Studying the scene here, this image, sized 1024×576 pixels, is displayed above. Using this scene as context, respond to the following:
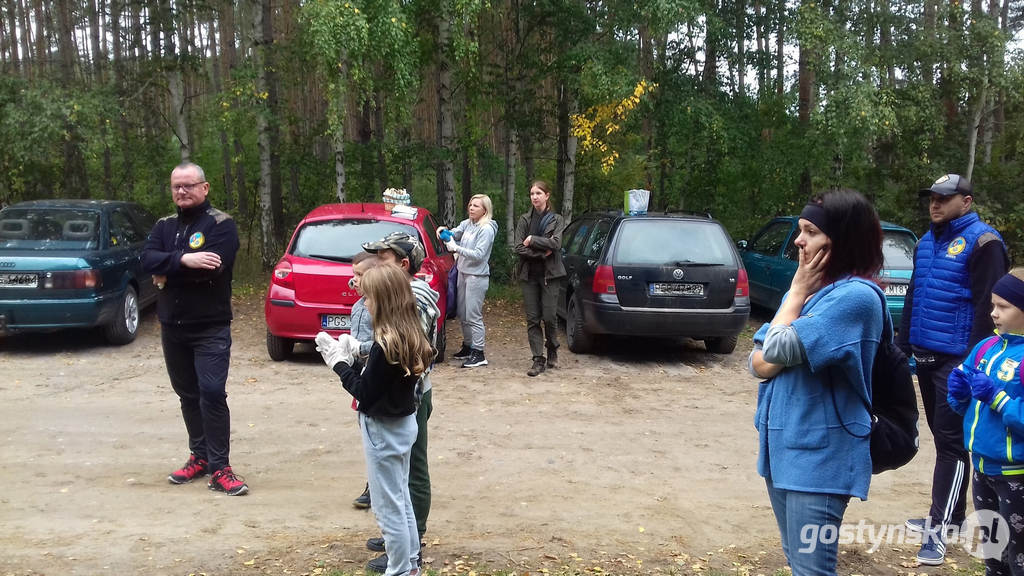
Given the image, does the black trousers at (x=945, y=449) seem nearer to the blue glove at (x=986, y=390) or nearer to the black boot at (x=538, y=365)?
the blue glove at (x=986, y=390)

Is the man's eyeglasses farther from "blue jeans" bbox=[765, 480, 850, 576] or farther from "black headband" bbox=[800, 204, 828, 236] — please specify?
"blue jeans" bbox=[765, 480, 850, 576]

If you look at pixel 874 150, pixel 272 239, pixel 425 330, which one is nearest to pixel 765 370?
pixel 425 330

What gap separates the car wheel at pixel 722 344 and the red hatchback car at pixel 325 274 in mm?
3495

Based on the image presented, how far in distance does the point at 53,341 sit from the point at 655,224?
754 centimetres

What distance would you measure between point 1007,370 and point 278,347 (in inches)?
300

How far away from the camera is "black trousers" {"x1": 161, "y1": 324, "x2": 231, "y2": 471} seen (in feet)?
17.4

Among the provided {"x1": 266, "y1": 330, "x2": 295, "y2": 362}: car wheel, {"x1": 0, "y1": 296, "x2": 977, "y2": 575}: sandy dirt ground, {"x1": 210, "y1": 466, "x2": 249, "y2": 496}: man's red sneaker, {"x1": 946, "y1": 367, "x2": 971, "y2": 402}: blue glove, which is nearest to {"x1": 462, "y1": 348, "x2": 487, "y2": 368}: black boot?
{"x1": 0, "y1": 296, "x2": 977, "y2": 575}: sandy dirt ground

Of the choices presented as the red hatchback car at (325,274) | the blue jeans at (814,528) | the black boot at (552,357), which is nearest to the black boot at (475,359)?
the red hatchback car at (325,274)

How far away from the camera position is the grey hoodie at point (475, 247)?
8891 millimetres

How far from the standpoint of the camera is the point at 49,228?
397 inches

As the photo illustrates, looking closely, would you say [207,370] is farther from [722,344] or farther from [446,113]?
[446,113]

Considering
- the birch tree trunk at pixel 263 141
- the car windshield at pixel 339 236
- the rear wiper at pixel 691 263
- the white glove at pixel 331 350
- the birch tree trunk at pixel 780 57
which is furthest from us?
the birch tree trunk at pixel 780 57

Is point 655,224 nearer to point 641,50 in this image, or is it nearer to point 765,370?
point 641,50

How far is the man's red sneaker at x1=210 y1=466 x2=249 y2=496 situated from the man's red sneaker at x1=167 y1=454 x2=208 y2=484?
224mm
